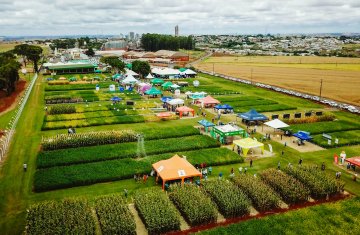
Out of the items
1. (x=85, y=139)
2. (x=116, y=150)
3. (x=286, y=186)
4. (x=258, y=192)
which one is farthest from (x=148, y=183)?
(x=85, y=139)

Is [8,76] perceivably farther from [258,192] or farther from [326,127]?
[326,127]

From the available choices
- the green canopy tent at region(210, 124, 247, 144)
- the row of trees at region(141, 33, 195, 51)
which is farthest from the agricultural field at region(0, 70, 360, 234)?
the row of trees at region(141, 33, 195, 51)

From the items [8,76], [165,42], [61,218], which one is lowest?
[61,218]

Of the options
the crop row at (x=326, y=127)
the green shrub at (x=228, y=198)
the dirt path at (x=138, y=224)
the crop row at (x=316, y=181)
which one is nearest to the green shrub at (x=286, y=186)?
the crop row at (x=316, y=181)

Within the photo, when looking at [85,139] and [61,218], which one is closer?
[61,218]

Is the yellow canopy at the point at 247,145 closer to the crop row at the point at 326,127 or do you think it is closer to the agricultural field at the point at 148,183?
the agricultural field at the point at 148,183

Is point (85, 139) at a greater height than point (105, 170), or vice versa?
point (85, 139)
